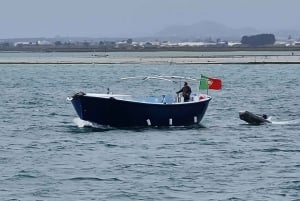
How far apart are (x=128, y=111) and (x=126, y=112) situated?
10cm

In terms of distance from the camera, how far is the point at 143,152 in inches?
1588

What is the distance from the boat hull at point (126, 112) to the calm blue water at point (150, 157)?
563 millimetres

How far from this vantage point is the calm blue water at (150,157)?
3189 centimetres

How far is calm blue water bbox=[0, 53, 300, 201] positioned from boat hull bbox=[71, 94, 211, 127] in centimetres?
56

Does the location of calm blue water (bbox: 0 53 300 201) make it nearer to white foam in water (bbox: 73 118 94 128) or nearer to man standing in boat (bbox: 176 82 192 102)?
white foam in water (bbox: 73 118 94 128)

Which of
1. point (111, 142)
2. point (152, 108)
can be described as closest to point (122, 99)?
point (152, 108)

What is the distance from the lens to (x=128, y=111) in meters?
47.8

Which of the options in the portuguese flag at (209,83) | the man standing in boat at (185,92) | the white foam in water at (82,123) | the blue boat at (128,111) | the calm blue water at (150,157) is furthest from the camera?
the portuguese flag at (209,83)

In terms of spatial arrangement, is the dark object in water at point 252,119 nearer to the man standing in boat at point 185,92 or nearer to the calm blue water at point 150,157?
the calm blue water at point 150,157

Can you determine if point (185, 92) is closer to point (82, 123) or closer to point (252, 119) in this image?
point (252, 119)

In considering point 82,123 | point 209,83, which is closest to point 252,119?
point 209,83

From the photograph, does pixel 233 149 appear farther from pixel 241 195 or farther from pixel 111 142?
pixel 241 195

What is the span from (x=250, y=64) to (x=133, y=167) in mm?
108080

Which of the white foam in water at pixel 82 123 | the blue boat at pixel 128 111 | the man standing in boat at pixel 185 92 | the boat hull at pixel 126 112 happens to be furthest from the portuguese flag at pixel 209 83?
the white foam in water at pixel 82 123
